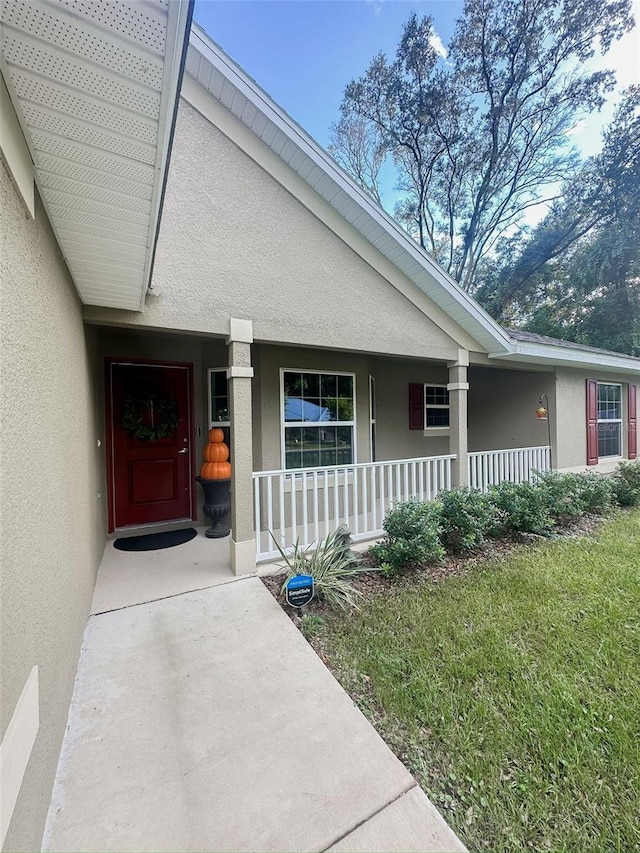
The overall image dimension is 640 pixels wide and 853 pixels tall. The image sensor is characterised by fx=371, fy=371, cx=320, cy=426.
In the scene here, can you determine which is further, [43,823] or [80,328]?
[80,328]

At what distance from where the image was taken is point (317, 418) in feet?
18.7

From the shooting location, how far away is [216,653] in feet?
9.02

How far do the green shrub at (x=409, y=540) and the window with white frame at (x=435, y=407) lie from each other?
412 cm

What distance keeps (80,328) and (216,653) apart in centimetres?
293

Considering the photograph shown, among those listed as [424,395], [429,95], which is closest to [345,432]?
[424,395]

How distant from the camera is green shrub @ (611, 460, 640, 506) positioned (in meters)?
6.67

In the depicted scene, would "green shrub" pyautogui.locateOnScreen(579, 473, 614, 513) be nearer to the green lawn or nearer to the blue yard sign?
the green lawn

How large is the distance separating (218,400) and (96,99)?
4.39 meters

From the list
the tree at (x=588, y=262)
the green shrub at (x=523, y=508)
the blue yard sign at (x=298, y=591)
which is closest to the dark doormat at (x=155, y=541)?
the blue yard sign at (x=298, y=591)

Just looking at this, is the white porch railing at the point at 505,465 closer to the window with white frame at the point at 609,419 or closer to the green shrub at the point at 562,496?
the green shrub at the point at 562,496

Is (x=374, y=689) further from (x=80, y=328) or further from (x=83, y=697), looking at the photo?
(x=80, y=328)

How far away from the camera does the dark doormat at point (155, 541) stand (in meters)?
4.74

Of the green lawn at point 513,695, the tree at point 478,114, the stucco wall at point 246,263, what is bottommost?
the green lawn at point 513,695

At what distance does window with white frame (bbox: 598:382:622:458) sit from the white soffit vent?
977 cm
